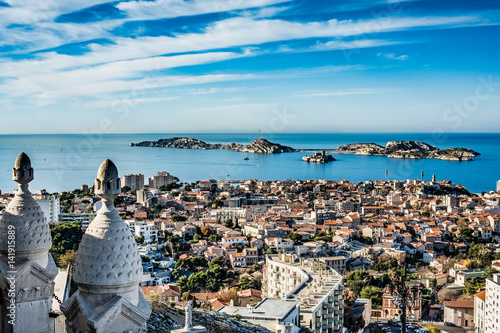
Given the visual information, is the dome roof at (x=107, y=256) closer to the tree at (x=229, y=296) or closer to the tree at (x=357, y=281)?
the tree at (x=229, y=296)

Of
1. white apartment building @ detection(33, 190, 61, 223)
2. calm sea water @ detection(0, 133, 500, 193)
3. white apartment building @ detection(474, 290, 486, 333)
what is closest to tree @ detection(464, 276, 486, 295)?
white apartment building @ detection(474, 290, 486, 333)

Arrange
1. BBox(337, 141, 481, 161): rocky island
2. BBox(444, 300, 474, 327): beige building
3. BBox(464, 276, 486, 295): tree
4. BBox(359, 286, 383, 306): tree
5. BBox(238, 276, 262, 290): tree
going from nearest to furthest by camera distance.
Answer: BBox(444, 300, 474, 327): beige building, BBox(359, 286, 383, 306): tree, BBox(238, 276, 262, 290): tree, BBox(464, 276, 486, 295): tree, BBox(337, 141, 481, 161): rocky island

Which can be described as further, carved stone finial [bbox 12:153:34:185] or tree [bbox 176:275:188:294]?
tree [bbox 176:275:188:294]

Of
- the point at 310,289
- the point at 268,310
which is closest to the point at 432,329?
the point at 310,289

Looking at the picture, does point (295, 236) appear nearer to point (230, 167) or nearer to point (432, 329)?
point (432, 329)

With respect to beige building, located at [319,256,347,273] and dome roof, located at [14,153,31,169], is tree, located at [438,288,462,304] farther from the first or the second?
dome roof, located at [14,153,31,169]

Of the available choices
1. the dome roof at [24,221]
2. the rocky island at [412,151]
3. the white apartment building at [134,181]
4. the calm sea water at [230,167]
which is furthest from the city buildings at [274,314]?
the rocky island at [412,151]

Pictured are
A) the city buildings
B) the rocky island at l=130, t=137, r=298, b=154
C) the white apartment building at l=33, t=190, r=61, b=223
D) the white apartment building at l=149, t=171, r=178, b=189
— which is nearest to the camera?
the city buildings
